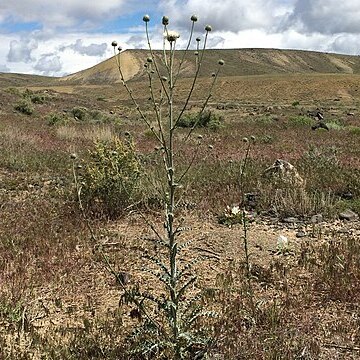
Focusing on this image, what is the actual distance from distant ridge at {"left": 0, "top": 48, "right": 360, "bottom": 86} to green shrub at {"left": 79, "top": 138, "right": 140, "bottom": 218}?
152m

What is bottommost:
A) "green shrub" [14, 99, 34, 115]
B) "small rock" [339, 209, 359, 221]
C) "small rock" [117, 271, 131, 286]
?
"small rock" [117, 271, 131, 286]

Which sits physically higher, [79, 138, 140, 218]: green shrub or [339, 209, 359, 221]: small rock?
[79, 138, 140, 218]: green shrub

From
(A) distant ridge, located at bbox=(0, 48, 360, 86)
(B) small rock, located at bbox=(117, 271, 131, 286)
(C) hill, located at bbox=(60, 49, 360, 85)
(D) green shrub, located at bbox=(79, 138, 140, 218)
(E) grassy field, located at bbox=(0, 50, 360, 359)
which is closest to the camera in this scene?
(E) grassy field, located at bbox=(0, 50, 360, 359)

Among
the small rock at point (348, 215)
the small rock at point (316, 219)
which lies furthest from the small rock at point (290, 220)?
the small rock at point (348, 215)

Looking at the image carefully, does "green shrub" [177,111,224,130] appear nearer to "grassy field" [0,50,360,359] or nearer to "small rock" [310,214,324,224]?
"grassy field" [0,50,360,359]

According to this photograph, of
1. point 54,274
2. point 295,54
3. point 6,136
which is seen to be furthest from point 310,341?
point 295,54

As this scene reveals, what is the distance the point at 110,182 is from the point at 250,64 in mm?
167021

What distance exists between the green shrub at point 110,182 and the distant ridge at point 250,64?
15217cm

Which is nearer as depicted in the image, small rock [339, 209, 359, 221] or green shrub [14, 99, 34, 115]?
small rock [339, 209, 359, 221]

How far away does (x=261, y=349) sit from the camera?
354 centimetres

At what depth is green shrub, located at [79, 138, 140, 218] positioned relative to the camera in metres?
7.45

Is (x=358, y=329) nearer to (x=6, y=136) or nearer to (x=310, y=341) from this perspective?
(x=310, y=341)

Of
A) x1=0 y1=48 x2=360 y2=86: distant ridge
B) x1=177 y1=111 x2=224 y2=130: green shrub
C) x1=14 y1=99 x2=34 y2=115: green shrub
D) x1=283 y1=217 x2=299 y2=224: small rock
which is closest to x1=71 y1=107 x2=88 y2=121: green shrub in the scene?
x1=14 y1=99 x2=34 y2=115: green shrub

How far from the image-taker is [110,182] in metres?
7.56
